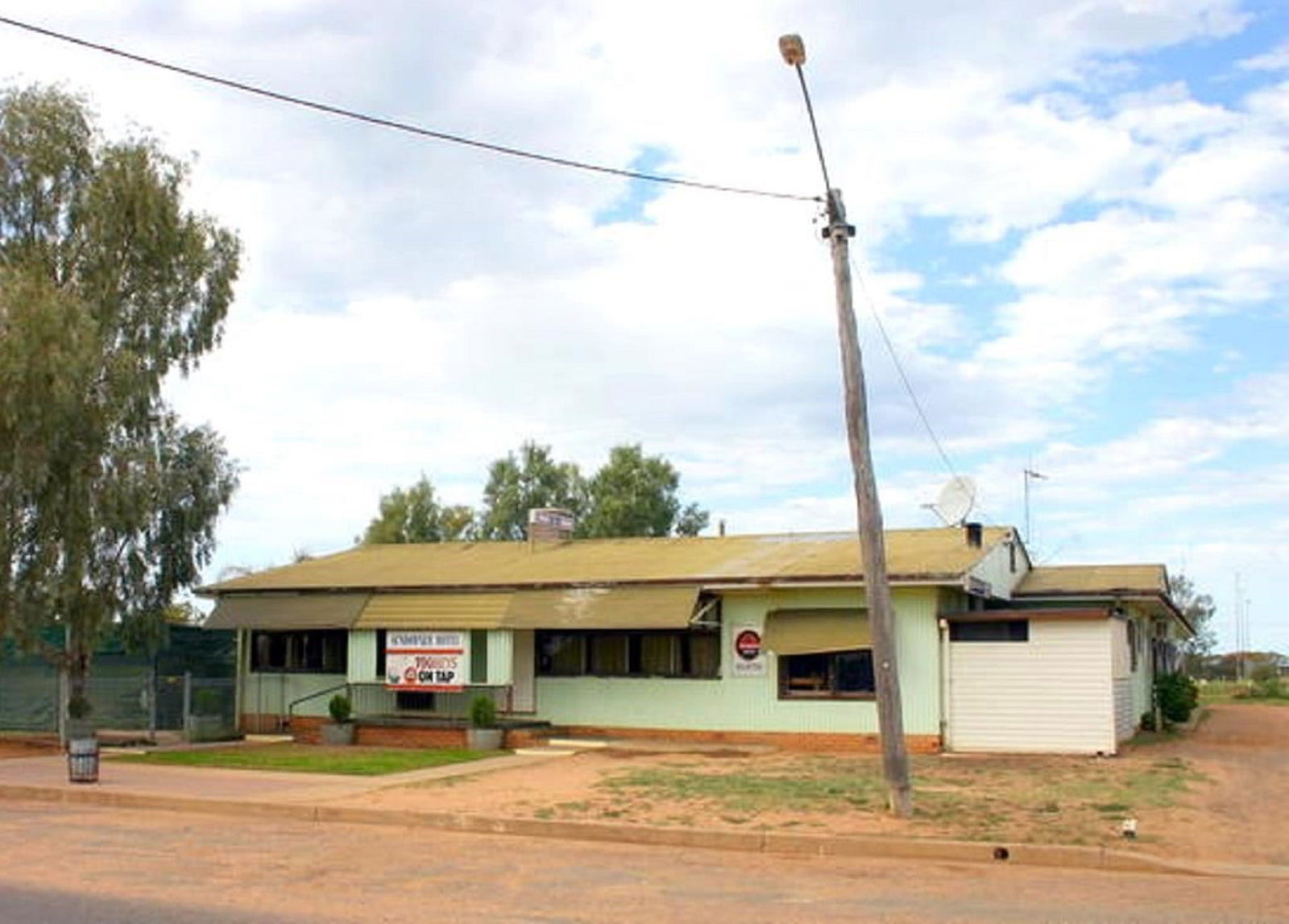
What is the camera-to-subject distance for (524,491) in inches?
2655

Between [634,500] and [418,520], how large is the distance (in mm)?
11216

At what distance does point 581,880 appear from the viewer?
462 inches

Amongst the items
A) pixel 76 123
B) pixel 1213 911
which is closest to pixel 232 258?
pixel 76 123

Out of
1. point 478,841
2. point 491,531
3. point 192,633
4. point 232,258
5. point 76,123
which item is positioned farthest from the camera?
point 491,531

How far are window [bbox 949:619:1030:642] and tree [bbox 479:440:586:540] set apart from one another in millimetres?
42169

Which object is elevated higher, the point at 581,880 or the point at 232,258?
the point at 232,258

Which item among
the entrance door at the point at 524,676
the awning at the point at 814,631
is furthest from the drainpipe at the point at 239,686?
the awning at the point at 814,631

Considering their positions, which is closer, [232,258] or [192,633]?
[232,258]

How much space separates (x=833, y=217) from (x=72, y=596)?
56.8ft

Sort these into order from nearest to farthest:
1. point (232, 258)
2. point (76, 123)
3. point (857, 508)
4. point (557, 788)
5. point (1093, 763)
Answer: point (857, 508)
point (557, 788)
point (1093, 763)
point (76, 123)
point (232, 258)

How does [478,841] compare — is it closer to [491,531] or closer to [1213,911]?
[1213,911]

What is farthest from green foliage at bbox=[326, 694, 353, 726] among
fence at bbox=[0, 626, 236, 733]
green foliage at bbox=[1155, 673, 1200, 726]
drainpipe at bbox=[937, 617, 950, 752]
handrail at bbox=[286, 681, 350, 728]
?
green foliage at bbox=[1155, 673, 1200, 726]

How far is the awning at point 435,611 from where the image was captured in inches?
1092

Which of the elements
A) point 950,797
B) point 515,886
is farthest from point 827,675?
point 515,886
